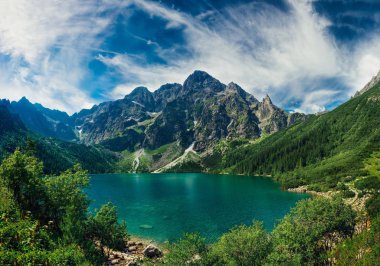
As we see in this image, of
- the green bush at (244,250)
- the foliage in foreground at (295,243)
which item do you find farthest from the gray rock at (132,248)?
the green bush at (244,250)

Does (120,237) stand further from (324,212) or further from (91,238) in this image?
(324,212)

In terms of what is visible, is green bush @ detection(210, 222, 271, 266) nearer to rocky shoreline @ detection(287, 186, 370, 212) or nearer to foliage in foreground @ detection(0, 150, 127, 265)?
foliage in foreground @ detection(0, 150, 127, 265)

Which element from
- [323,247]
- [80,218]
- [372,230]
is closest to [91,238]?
[80,218]

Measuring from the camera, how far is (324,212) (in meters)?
54.6

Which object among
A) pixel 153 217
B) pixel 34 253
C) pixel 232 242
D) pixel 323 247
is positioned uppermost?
pixel 34 253

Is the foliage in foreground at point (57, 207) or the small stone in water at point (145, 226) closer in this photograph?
the foliage in foreground at point (57, 207)

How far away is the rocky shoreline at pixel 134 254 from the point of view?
179ft

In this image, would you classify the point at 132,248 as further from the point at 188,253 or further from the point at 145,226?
the point at 188,253

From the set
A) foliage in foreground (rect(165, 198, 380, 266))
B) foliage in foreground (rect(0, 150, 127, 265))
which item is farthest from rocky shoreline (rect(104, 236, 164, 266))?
foliage in foreground (rect(165, 198, 380, 266))

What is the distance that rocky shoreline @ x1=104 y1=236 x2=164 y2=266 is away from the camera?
179 ft

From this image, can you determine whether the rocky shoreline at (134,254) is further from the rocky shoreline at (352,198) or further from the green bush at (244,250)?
the rocky shoreline at (352,198)

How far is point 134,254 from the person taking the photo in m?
62.5

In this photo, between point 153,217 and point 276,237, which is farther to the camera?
point 153,217

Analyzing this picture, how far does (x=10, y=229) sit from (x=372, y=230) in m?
54.4
